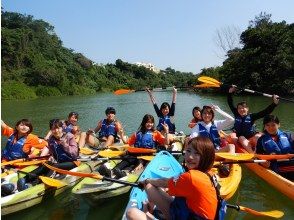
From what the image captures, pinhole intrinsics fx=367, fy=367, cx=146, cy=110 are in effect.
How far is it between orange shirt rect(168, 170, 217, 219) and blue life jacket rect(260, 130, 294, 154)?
267 centimetres

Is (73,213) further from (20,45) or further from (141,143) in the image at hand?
(20,45)

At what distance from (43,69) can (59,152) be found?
32.3 metres

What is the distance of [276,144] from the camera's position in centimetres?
495

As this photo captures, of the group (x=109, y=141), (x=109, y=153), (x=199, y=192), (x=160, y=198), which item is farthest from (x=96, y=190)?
(x=109, y=141)

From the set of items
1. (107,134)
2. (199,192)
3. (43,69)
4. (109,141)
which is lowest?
(109,141)

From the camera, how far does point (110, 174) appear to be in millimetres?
4703

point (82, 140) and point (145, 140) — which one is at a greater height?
point (145, 140)

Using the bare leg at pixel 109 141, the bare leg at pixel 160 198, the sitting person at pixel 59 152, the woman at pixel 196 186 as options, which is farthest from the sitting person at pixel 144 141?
the woman at pixel 196 186

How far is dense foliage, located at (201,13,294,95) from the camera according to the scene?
940 inches

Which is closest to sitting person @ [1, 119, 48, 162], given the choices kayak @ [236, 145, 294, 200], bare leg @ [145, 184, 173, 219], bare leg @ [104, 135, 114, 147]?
bare leg @ [104, 135, 114, 147]

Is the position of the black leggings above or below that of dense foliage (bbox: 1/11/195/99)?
below

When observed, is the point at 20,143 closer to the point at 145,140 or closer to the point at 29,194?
the point at 29,194

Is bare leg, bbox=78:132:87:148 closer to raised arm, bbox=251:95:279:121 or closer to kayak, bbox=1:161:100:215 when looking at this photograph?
kayak, bbox=1:161:100:215

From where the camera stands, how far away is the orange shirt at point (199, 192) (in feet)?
8.18
